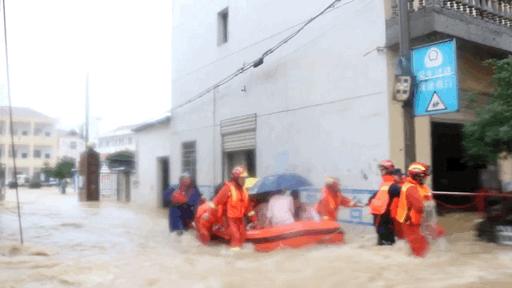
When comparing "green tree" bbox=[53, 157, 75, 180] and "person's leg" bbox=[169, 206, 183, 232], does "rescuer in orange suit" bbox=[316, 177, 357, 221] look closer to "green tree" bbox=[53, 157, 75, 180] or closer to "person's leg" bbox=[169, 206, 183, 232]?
"person's leg" bbox=[169, 206, 183, 232]

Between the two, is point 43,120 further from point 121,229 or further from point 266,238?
point 266,238

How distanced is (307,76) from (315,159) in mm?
1896

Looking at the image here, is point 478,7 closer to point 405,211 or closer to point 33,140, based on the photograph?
point 405,211

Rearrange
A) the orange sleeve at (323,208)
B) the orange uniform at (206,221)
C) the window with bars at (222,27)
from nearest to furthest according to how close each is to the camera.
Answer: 1. the orange sleeve at (323,208)
2. the orange uniform at (206,221)
3. the window with bars at (222,27)

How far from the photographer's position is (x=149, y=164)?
898 inches

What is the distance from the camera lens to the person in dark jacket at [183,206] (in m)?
12.1

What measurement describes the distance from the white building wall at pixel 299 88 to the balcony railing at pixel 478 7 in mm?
680

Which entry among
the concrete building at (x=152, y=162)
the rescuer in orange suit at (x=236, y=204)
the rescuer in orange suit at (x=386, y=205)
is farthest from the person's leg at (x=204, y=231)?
the concrete building at (x=152, y=162)

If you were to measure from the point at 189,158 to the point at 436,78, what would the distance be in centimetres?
1139

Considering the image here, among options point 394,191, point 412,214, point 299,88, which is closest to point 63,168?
point 299,88

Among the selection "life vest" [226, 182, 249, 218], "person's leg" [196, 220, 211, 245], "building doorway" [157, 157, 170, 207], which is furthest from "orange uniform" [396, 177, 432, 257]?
"building doorway" [157, 157, 170, 207]

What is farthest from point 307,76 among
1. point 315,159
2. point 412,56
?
point 412,56

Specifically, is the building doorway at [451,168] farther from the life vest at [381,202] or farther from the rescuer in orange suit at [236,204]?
the life vest at [381,202]

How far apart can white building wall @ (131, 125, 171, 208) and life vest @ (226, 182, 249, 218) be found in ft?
37.6
